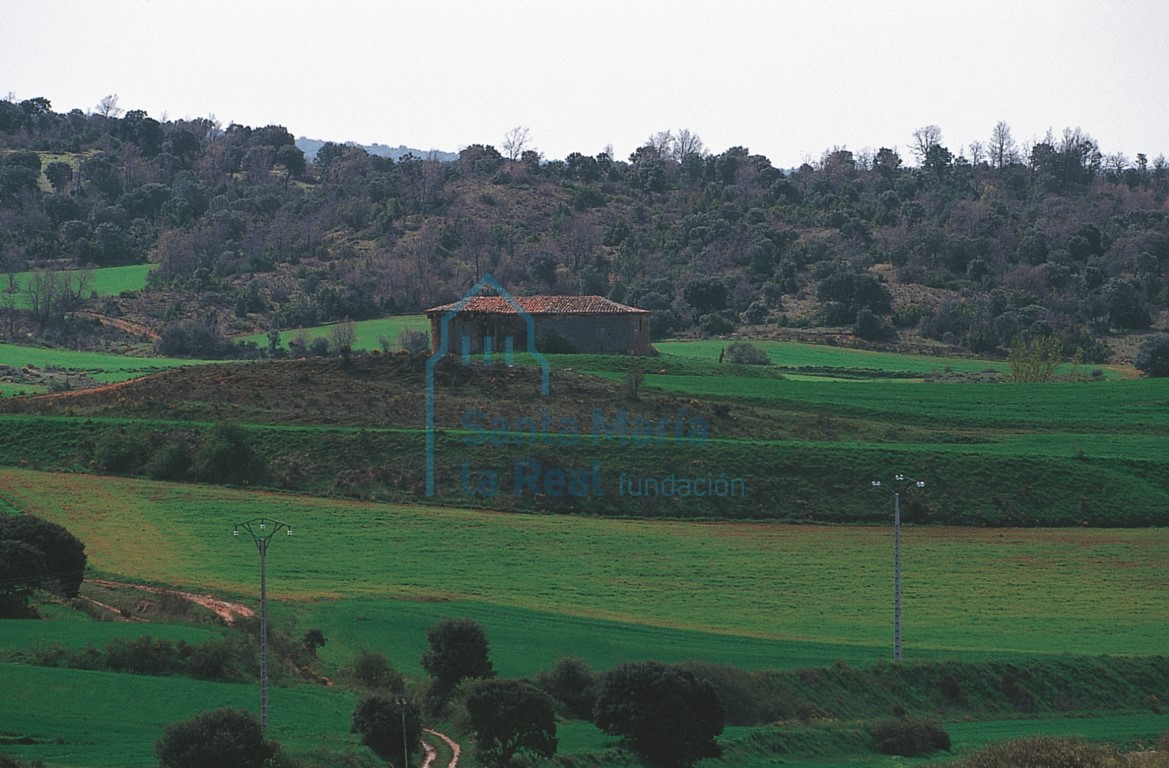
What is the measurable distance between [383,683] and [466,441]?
102 ft

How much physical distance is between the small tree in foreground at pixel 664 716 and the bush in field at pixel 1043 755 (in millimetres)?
5388

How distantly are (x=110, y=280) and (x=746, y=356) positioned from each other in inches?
2499

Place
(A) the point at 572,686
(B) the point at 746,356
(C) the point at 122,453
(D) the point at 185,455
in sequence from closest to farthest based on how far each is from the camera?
(A) the point at 572,686 → (D) the point at 185,455 → (C) the point at 122,453 → (B) the point at 746,356

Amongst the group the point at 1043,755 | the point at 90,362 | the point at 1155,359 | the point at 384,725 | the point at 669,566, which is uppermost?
the point at 1155,359

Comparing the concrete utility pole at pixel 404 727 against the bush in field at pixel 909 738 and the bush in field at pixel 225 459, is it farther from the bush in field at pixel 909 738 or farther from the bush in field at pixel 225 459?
the bush in field at pixel 225 459

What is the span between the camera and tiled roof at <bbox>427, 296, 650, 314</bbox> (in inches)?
3575

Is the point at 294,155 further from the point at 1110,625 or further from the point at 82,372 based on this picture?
the point at 1110,625

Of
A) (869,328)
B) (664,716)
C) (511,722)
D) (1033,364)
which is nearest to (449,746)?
(511,722)

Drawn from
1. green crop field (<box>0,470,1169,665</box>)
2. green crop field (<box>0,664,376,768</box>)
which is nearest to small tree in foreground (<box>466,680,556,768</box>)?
green crop field (<box>0,664,376,768</box>)

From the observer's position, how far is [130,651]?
36.7 m

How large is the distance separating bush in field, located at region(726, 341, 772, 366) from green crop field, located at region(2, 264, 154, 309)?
184ft

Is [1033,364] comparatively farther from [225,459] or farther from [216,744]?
[216,744]

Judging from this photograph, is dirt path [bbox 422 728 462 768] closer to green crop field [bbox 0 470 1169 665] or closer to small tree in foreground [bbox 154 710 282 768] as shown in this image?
small tree in foreground [bbox 154 710 282 768]

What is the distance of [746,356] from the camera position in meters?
104
